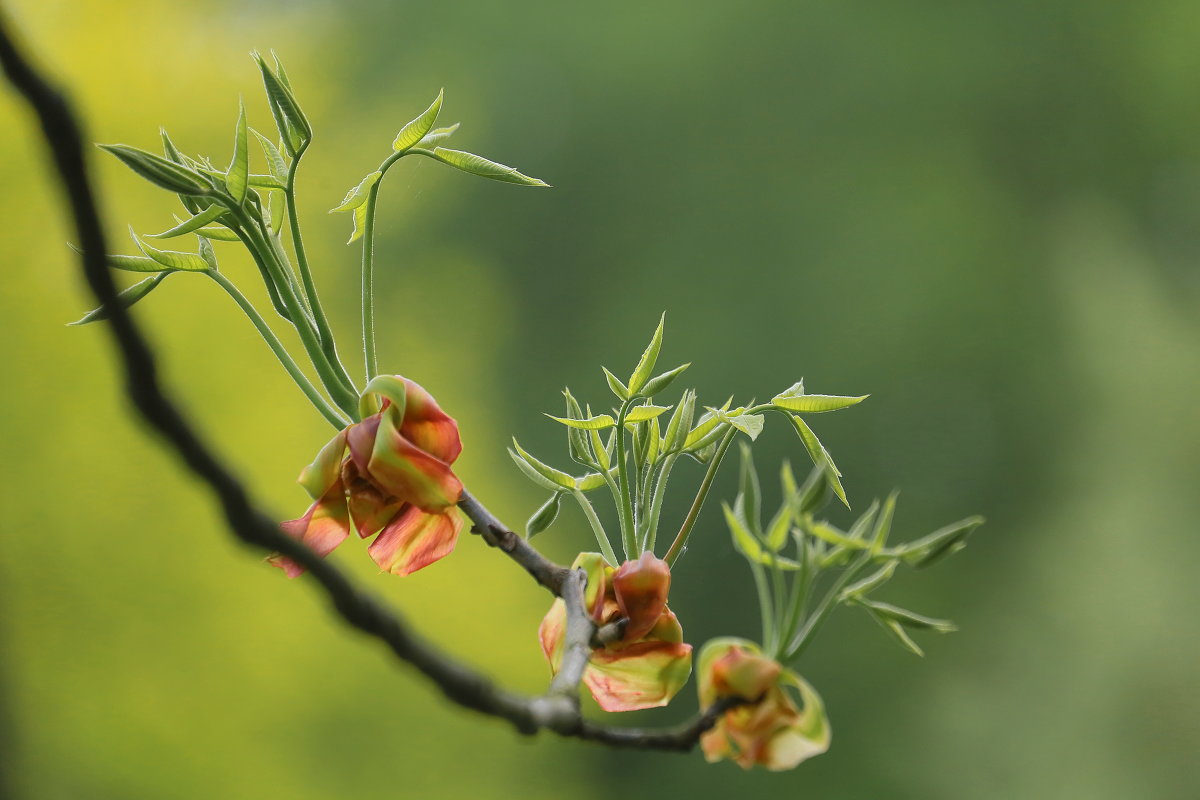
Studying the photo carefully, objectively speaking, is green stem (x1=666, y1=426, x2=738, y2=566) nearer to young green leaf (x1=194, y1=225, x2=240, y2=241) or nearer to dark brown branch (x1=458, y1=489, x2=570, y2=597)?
dark brown branch (x1=458, y1=489, x2=570, y2=597)

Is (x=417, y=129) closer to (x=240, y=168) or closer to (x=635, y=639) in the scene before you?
(x=240, y=168)

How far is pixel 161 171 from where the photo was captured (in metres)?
0.28

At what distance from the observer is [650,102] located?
6430mm

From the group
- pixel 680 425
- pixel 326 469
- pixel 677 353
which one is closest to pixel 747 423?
pixel 680 425

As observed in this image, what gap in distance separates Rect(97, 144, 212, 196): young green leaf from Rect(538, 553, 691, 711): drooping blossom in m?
0.15

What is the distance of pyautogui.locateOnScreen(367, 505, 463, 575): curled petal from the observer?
13.3 inches

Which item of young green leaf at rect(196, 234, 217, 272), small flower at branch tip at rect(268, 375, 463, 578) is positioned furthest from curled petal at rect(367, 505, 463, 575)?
young green leaf at rect(196, 234, 217, 272)

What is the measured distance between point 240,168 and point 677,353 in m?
5.04

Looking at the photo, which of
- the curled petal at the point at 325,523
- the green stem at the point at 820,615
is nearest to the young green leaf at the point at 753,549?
the green stem at the point at 820,615

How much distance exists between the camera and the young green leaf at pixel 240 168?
0.29 m

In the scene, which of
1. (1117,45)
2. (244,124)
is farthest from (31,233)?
(1117,45)

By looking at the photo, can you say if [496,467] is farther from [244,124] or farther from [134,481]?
[244,124]

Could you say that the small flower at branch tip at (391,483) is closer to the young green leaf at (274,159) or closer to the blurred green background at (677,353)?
the young green leaf at (274,159)

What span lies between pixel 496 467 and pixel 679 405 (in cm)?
470
